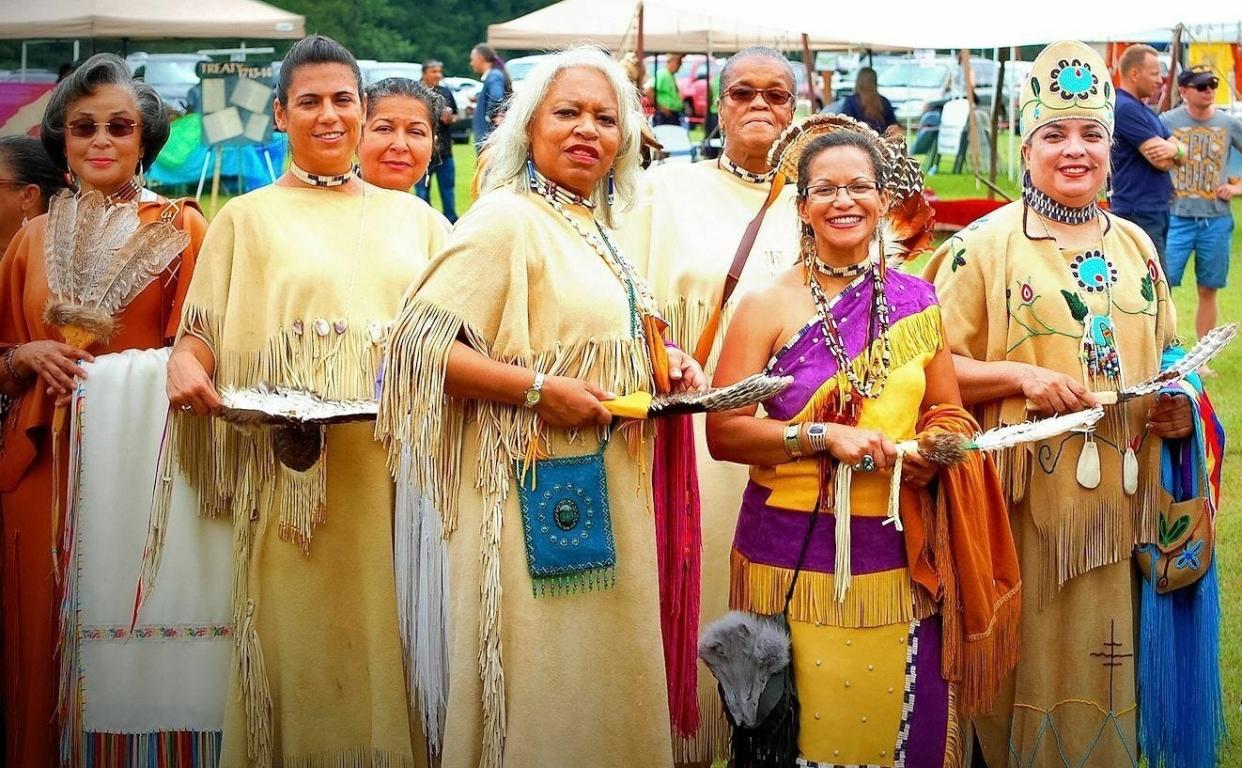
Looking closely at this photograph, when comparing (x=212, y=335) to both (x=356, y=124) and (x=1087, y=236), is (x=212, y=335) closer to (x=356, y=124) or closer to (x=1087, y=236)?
(x=356, y=124)

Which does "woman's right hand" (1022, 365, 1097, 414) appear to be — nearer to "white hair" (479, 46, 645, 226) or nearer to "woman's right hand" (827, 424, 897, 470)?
"woman's right hand" (827, 424, 897, 470)

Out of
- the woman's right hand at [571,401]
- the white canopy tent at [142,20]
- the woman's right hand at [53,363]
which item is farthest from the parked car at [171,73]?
the woman's right hand at [571,401]

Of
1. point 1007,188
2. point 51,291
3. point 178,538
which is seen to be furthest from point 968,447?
point 1007,188

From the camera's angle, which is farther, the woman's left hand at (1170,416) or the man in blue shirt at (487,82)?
the man in blue shirt at (487,82)

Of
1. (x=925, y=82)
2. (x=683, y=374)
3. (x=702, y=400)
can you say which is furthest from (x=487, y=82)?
(x=702, y=400)

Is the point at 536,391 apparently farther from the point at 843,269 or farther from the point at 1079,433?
the point at 1079,433

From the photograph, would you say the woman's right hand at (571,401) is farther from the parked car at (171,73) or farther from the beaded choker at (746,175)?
the parked car at (171,73)

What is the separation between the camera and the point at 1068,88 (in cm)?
388

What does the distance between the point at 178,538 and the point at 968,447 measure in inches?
78.3

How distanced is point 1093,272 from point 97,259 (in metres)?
2.57

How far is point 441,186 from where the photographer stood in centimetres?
1720

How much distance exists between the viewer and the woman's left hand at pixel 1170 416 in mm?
3855

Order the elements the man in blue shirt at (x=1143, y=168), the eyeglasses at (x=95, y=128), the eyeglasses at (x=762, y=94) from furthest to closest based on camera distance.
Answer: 1. the man in blue shirt at (x=1143, y=168)
2. the eyeglasses at (x=762, y=94)
3. the eyeglasses at (x=95, y=128)

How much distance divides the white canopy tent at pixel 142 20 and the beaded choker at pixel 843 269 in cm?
1361
